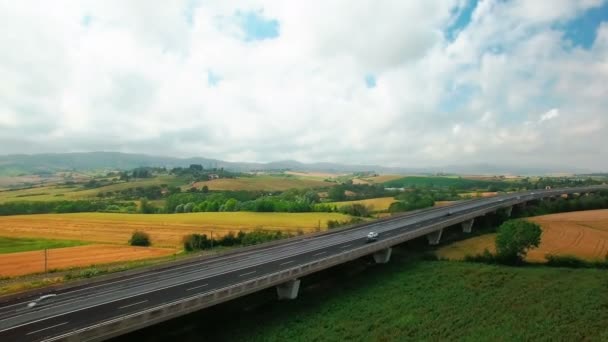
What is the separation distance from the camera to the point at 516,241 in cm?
5606

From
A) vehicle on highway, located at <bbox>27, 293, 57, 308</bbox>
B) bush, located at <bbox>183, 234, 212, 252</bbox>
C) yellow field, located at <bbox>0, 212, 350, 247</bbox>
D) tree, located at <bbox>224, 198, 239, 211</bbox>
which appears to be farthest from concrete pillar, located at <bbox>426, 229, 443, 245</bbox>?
tree, located at <bbox>224, 198, 239, 211</bbox>

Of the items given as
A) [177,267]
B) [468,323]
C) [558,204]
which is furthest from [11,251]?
[558,204]

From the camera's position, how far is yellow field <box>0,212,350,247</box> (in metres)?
78.1

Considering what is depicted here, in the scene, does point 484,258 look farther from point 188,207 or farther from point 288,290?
point 188,207

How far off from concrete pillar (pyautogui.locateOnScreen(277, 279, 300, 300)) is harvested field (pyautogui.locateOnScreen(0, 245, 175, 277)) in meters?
26.8

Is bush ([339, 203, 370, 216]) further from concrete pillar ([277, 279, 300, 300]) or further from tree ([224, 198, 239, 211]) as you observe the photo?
→ concrete pillar ([277, 279, 300, 300])

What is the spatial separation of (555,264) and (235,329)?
45.3 m

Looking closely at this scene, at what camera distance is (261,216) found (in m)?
106

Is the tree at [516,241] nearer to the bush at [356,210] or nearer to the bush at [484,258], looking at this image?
the bush at [484,258]

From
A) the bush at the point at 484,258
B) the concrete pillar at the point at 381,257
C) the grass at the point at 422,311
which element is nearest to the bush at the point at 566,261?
the grass at the point at 422,311

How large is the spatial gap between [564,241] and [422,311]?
4481 centimetres

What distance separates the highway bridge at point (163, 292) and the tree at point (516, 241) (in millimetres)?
14208

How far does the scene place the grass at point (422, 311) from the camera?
33781 millimetres

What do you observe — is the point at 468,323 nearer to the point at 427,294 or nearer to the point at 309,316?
the point at 427,294
